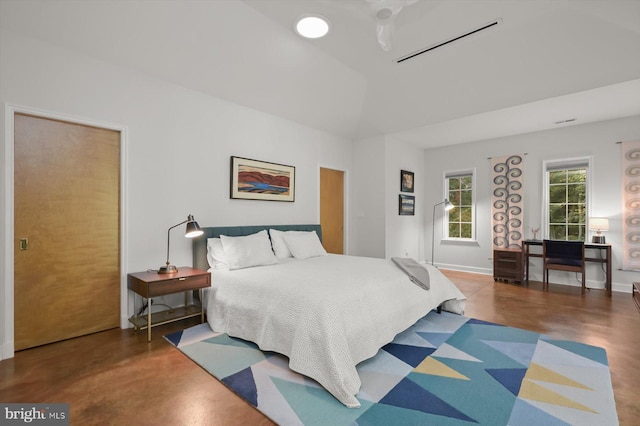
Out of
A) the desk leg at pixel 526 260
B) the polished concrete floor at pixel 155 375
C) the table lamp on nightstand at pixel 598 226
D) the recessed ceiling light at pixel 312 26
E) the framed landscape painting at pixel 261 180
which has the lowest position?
the polished concrete floor at pixel 155 375

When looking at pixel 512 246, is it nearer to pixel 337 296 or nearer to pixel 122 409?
pixel 337 296

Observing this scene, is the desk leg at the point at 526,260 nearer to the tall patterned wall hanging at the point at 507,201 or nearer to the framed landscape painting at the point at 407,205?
the tall patterned wall hanging at the point at 507,201

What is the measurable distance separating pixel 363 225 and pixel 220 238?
9.96 ft

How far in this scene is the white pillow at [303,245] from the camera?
404cm

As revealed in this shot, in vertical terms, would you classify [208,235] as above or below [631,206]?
below

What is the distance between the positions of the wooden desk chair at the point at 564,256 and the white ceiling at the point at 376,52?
1999 millimetres

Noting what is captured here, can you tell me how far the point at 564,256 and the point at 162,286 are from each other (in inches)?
222

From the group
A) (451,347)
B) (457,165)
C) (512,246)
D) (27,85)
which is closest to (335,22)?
(27,85)

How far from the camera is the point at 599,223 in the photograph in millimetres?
4668

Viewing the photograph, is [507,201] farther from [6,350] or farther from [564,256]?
[6,350]

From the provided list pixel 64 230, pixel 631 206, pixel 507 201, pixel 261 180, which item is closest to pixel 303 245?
pixel 261 180

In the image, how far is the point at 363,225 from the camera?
19.1 feet

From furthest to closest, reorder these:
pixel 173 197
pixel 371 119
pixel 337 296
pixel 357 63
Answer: pixel 371 119 → pixel 357 63 → pixel 173 197 → pixel 337 296

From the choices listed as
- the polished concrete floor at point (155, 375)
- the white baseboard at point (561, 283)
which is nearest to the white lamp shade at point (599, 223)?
the white baseboard at point (561, 283)
